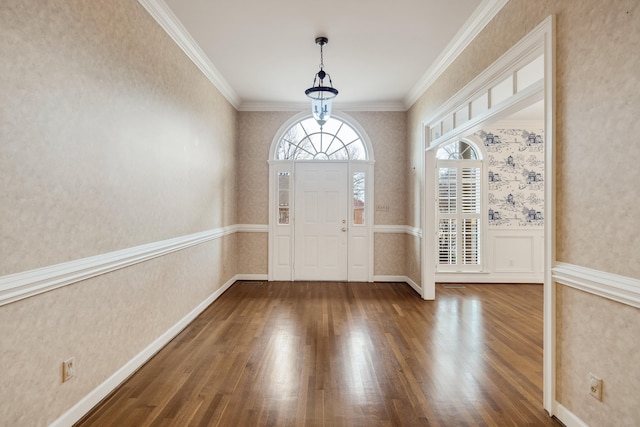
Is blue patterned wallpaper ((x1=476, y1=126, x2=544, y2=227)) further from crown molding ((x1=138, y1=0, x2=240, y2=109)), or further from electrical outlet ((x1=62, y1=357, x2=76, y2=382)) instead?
electrical outlet ((x1=62, y1=357, x2=76, y2=382))

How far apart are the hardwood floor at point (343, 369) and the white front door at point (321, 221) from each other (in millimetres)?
1450

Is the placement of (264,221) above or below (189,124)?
below

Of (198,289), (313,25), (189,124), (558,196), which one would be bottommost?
(198,289)

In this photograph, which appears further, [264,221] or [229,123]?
[264,221]

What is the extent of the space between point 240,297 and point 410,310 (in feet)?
7.38

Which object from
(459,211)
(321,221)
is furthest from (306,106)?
(459,211)

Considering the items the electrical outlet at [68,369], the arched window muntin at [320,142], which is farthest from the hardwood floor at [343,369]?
the arched window muntin at [320,142]

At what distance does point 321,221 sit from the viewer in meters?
6.00

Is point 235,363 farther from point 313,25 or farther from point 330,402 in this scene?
point 313,25

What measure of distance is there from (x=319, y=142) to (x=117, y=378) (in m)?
4.49

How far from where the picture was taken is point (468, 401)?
229 centimetres

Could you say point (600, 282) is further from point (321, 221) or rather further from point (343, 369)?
point (321, 221)

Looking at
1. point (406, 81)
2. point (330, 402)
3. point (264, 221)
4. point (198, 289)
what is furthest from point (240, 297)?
point (406, 81)

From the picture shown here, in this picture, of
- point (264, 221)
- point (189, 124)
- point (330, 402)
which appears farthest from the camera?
point (264, 221)
